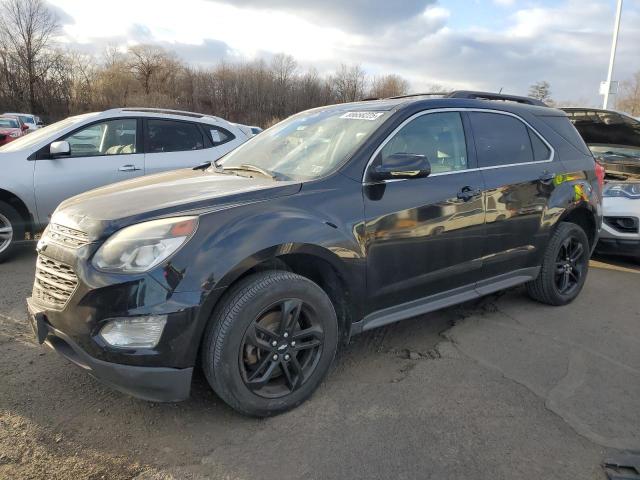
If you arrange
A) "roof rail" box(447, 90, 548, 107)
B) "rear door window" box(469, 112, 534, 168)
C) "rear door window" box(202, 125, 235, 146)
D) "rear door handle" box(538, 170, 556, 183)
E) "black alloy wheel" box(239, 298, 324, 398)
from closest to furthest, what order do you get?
1. "black alloy wheel" box(239, 298, 324, 398)
2. "rear door window" box(469, 112, 534, 168)
3. "roof rail" box(447, 90, 548, 107)
4. "rear door handle" box(538, 170, 556, 183)
5. "rear door window" box(202, 125, 235, 146)

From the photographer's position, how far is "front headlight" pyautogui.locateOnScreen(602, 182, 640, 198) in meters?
6.10

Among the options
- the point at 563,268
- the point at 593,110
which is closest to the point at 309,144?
the point at 563,268

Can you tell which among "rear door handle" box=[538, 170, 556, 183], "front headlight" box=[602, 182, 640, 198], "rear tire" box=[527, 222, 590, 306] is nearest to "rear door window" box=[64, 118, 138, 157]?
"rear door handle" box=[538, 170, 556, 183]

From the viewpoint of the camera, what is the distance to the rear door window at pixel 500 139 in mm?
3783

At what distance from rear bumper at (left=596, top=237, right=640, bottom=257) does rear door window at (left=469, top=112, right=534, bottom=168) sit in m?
2.66

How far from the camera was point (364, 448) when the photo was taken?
249 centimetres

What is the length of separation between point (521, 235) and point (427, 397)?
1736mm

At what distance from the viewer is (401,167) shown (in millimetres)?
2979

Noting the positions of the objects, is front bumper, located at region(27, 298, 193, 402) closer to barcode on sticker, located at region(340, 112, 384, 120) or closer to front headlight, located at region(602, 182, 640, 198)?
barcode on sticker, located at region(340, 112, 384, 120)

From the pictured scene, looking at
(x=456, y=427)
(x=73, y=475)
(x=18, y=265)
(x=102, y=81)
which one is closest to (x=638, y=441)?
(x=456, y=427)

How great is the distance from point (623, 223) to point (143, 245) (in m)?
5.81

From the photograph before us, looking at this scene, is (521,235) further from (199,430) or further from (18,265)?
(18,265)

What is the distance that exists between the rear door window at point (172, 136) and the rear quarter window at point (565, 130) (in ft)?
14.5

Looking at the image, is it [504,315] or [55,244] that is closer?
[55,244]
